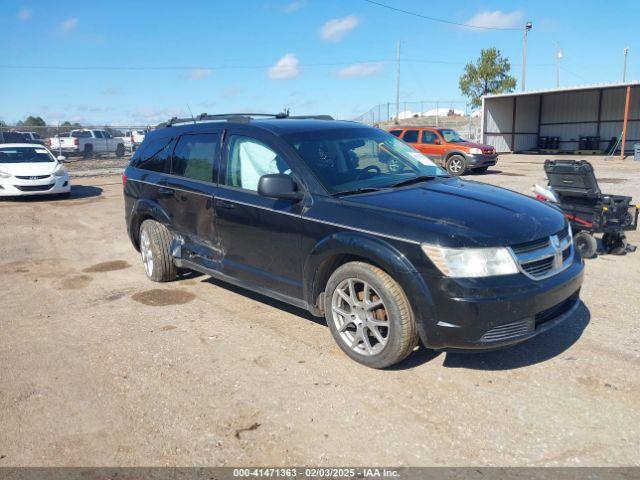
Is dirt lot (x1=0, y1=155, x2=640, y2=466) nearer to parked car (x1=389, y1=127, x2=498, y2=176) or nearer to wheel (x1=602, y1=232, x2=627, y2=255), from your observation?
wheel (x1=602, y1=232, x2=627, y2=255)

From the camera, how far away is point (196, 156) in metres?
5.39

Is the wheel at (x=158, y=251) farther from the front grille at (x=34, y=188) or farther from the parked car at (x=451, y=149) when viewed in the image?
the parked car at (x=451, y=149)

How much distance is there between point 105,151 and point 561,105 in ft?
94.7

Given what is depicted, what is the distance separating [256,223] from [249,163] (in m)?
0.62

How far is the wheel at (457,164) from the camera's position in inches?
740

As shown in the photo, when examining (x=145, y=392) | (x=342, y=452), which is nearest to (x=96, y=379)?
(x=145, y=392)

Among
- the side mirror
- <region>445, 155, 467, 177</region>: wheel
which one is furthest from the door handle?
<region>445, 155, 467, 177</region>: wheel

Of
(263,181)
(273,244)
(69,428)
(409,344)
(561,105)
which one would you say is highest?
(561,105)

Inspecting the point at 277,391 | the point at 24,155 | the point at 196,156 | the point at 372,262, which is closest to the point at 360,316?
the point at 372,262

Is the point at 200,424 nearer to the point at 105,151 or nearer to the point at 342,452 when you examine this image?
the point at 342,452

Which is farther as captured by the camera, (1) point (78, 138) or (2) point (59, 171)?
(1) point (78, 138)

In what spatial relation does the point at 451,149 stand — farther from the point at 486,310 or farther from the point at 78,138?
the point at 78,138

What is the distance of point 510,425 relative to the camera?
311cm

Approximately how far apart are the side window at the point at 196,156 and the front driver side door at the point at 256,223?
219mm
